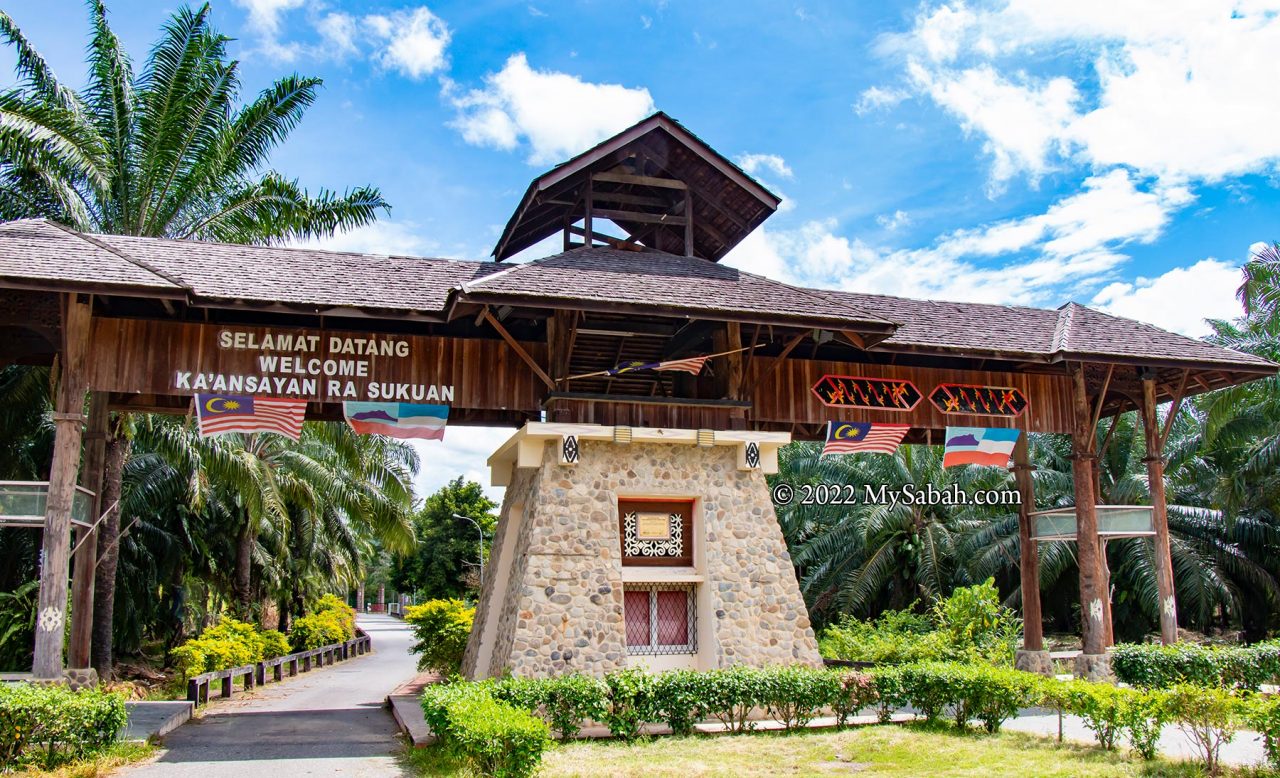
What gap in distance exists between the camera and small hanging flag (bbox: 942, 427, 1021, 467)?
Result: 18.3 meters

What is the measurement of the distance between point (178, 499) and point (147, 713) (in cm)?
1377

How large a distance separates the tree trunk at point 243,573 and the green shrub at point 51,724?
16.3 metres

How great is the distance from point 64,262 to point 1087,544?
56.3 feet

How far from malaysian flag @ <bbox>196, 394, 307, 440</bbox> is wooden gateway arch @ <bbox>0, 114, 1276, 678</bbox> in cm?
17

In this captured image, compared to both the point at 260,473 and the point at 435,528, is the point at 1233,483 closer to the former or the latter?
the point at 260,473

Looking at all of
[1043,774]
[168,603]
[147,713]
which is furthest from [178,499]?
[1043,774]

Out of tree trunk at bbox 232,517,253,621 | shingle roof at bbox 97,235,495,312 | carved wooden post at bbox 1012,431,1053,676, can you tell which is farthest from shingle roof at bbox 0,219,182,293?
carved wooden post at bbox 1012,431,1053,676

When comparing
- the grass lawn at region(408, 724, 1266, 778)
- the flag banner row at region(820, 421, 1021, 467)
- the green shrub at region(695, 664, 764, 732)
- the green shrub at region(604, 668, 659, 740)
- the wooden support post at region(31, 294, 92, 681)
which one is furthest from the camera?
the flag banner row at region(820, 421, 1021, 467)

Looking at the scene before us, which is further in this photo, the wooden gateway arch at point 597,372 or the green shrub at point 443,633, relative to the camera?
the green shrub at point 443,633

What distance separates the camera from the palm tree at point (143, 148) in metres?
20.3

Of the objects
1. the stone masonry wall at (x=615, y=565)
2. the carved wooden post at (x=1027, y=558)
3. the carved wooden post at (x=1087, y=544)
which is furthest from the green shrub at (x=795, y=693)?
the carved wooden post at (x=1027, y=558)

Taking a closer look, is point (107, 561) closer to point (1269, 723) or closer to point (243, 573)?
point (243, 573)

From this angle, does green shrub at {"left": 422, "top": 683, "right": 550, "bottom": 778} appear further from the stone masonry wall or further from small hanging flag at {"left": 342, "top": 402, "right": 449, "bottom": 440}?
small hanging flag at {"left": 342, "top": 402, "right": 449, "bottom": 440}

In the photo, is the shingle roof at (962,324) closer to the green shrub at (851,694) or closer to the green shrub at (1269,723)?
the green shrub at (851,694)
